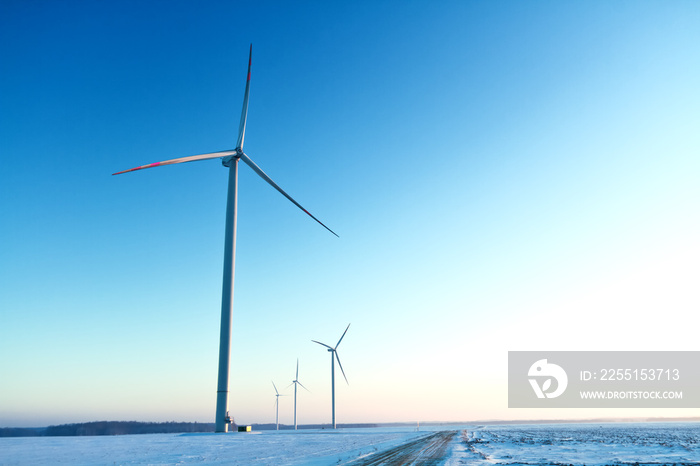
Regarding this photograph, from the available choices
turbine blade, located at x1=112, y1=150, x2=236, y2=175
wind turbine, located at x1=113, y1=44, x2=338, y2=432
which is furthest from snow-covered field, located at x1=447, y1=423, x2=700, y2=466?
turbine blade, located at x1=112, y1=150, x2=236, y2=175

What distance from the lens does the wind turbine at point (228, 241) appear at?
57156 mm

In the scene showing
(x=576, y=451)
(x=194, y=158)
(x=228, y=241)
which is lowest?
(x=576, y=451)

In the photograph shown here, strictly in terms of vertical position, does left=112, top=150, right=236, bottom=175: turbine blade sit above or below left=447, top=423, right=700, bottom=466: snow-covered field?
above

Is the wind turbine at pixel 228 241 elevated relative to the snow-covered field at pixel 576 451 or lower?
elevated

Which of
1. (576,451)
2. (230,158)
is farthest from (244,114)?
(576,451)

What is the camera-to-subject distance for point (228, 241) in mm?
61594

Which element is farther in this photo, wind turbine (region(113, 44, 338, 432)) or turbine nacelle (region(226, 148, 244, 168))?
turbine nacelle (region(226, 148, 244, 168))

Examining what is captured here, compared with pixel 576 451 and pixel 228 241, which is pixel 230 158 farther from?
pixel 576 451

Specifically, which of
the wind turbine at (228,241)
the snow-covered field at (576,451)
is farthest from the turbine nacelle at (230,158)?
the snow-covered field at (576,451)

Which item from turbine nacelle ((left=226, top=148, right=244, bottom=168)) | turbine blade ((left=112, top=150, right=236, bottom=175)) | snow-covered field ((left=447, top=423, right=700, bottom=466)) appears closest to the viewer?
snow-covered field ((left=447, top=423, right=700, bottom=466))

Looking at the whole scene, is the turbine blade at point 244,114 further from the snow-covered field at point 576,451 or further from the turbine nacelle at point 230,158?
the snow-covered field at point 576,451

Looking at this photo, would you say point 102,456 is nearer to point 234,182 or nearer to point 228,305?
point 228,305

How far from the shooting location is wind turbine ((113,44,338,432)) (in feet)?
188

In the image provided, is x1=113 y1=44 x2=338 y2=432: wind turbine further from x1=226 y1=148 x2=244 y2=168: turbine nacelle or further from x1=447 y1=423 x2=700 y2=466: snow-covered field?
x1=447 y1=423 x2=700 y2=466: snow-covered field
